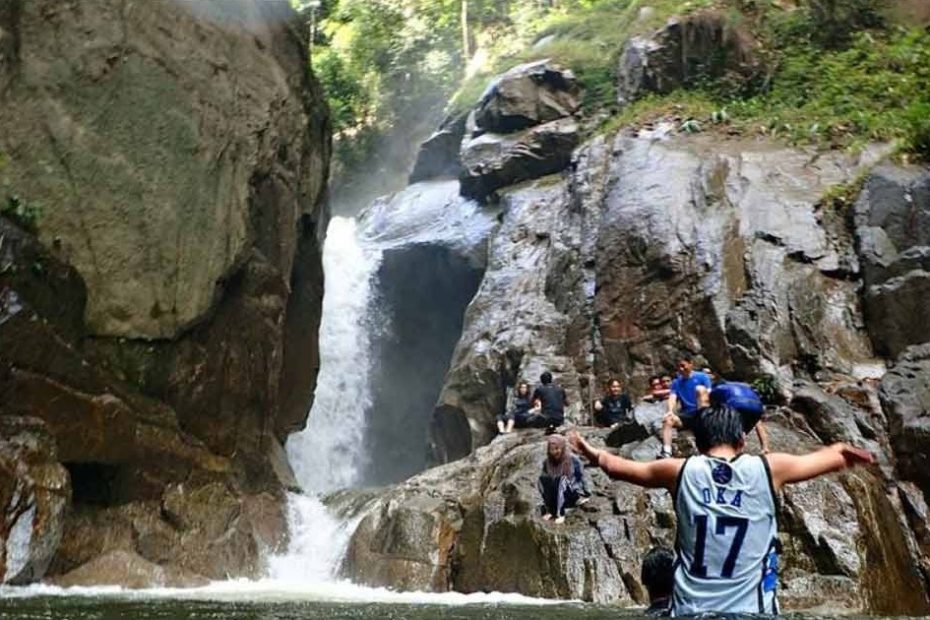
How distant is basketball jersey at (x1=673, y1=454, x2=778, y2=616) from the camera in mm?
2971

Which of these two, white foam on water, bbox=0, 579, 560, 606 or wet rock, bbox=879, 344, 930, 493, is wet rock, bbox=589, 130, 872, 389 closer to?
wet rock, bbox=879, 344, 930, 493

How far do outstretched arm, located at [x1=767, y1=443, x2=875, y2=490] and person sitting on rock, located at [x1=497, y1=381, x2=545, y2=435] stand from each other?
11.6m

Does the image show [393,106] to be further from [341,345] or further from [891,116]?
[891,116]

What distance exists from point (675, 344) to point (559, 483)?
19.1ft

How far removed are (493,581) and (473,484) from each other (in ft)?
7.78

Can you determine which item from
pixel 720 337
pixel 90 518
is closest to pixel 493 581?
pixel 90 518

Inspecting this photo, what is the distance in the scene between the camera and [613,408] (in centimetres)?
1466

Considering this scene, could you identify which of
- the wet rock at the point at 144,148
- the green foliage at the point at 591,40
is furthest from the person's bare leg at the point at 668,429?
the green foliage at the point at 591,40

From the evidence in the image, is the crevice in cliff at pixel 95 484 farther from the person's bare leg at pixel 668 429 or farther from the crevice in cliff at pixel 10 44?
the person's bare leg at pixel 668 429

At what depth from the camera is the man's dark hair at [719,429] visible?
317 cm

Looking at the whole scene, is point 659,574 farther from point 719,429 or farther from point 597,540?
point 597,540

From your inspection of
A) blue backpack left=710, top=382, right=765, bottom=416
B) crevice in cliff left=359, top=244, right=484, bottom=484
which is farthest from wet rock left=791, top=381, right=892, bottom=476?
crevice in cliff left=359, top=244, right=484, bottom=484

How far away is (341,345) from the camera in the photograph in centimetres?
2423

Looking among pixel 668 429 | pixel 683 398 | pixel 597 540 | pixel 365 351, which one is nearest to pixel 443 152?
pixel 365 351
